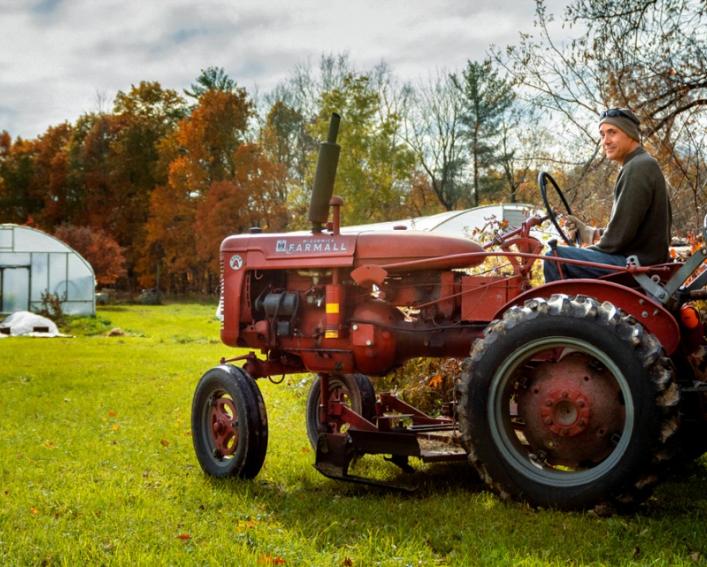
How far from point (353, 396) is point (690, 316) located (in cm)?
256

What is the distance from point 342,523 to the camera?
4031mm

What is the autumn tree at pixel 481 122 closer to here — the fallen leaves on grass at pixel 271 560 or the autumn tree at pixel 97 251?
the autumn tree at pixel 97 251

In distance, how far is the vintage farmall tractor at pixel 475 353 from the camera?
3744mm

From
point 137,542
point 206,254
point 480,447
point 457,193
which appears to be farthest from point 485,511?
point 206,254

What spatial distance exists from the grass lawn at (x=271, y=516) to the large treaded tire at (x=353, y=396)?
0.64ft

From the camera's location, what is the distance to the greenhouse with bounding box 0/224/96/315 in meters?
25.1

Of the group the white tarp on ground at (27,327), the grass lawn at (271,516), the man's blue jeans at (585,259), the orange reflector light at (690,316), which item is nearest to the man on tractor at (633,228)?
the man's blue jeans at (585,259)

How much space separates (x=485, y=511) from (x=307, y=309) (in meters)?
1.84

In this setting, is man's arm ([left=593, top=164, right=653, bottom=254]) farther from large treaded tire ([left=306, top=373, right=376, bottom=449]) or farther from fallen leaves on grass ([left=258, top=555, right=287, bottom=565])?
fallen leaves on grass ([left=258, top=555, right=287, bottom=565])

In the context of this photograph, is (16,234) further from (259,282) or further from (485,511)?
(485,511)

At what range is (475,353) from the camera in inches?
159

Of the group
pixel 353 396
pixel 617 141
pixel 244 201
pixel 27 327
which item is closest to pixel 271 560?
pixel 353 396

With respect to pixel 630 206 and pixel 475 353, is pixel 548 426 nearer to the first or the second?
pixel 475 353

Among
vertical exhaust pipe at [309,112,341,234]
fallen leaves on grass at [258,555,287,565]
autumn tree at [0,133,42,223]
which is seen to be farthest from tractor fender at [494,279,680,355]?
autumn tree at [0,133,42,223]
